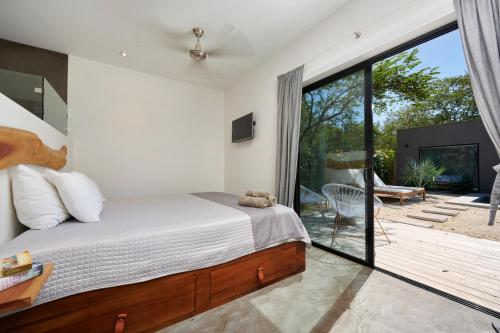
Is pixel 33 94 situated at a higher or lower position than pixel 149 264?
higher

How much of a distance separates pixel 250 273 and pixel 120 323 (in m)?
0.91

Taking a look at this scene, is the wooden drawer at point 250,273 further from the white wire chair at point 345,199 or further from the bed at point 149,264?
the white wire chair at point 345,199

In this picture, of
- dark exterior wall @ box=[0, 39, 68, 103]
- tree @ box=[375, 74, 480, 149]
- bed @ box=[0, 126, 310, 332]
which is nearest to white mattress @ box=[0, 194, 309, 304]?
bed @ box=[0, 126, 310, 332]

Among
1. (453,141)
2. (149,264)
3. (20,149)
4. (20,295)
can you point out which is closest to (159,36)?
(20,149)

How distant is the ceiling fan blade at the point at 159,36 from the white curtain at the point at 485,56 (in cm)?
248

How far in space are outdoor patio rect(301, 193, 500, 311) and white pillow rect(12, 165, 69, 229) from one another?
2.61m

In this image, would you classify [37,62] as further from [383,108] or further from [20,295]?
[383,108]

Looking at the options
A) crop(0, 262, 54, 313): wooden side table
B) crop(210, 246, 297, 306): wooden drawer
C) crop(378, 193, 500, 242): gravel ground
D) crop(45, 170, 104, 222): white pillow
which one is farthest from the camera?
crop(378, 193, 500, 242): gravel ground

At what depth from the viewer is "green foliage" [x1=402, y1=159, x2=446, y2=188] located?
5418 mm

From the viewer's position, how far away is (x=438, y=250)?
Answer: 102 inches

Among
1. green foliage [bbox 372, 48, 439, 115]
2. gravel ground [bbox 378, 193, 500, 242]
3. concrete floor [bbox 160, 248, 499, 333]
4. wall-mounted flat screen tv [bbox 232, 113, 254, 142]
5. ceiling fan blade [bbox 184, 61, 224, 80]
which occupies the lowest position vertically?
concrete floor [bbox 160, 248, 499, 333]

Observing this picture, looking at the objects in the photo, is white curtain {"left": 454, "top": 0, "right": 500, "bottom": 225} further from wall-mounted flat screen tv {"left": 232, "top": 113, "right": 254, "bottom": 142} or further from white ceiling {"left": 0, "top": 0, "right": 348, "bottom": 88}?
wall-mounted flat screen tv {"left": 232, "top": 113, "right": 254, "bottom": 142}

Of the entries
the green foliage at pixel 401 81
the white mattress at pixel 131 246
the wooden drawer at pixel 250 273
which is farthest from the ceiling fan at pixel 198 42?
the green foliage at pixel 401 81

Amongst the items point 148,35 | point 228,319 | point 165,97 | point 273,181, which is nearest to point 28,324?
point 228,319
